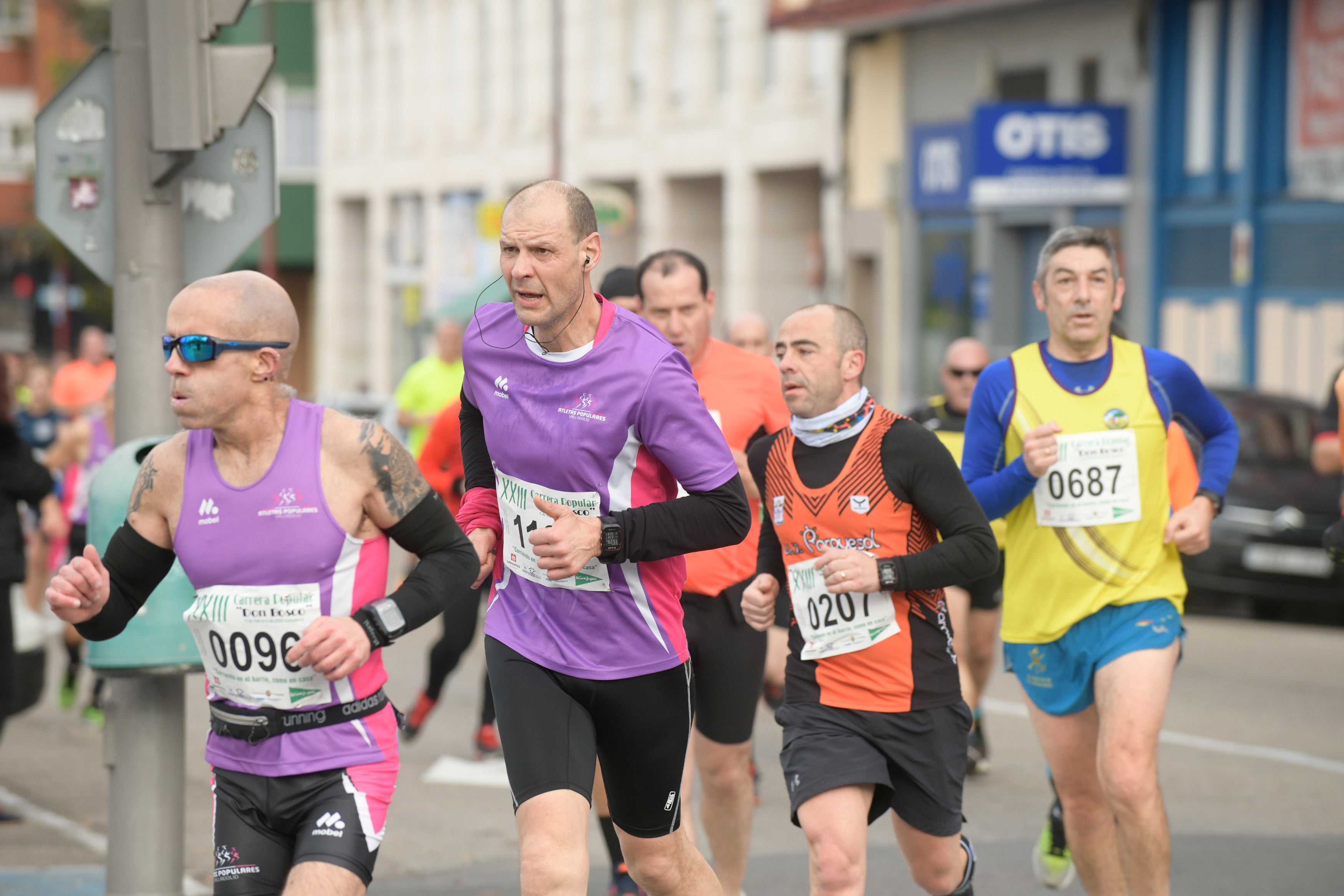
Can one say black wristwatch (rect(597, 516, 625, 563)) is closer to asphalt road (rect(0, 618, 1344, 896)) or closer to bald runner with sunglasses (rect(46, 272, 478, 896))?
bald runner with sunglasses (rect(46, 272, 478, 896))

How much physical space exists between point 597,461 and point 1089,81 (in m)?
19.7

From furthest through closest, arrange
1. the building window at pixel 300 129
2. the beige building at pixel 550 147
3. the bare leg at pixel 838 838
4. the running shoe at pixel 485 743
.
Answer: the building window at pixel 300 129, the beige building at pixel 550 147, the running shoe at pixel 485 743, the bare leg at pixel 838 838

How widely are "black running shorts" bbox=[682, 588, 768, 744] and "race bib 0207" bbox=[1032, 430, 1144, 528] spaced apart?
3.49 ft

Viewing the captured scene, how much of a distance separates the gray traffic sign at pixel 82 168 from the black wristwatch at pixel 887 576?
8.28 ft

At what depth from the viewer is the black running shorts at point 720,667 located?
604cm

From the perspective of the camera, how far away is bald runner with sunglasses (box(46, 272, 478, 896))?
420 cm

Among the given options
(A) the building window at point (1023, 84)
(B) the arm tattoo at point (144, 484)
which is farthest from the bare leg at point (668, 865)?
(A) the building window at point (1023, 84)

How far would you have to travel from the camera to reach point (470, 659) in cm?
1302

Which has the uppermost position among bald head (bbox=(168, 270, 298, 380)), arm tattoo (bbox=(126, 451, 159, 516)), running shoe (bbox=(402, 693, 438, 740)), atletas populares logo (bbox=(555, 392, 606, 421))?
bald head (bbox=(168, 270, 298, 380))

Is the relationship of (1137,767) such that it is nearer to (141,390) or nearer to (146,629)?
(146,629)

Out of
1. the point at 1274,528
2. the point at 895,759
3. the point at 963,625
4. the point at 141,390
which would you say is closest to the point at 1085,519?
the point at 895,759

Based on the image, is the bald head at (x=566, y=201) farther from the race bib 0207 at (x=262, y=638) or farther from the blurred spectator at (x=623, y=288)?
the blurred spectator at (x=623, y=288)

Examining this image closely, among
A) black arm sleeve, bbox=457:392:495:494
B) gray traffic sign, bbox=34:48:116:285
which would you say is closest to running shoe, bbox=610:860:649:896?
black arm sleeve, bbox=457:392:495:494

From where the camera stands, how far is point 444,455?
363 inches
